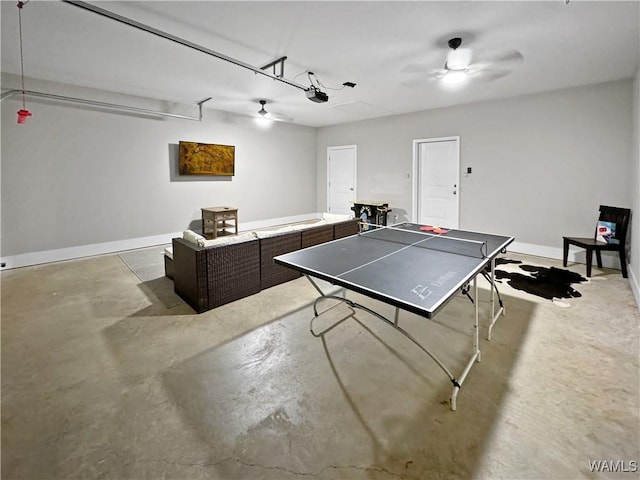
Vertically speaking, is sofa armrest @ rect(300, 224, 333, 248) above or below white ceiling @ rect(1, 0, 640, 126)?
below

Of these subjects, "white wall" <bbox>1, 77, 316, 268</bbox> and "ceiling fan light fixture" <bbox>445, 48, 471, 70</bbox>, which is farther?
"white wall" <bbox>1, 77, 316, 268</bbox>

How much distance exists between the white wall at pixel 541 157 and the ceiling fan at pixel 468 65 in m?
1.36

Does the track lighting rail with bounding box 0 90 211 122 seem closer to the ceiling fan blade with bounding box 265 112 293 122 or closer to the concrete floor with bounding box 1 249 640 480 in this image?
the ceiling fan blade with bounding box 265 112 293 122

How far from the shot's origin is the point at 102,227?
515cm

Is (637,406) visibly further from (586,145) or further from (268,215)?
(268,215)

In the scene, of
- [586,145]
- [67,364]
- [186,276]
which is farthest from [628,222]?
[67,364]

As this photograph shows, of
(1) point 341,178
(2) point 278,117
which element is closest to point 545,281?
(1) point 341,178

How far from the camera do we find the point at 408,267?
211cm

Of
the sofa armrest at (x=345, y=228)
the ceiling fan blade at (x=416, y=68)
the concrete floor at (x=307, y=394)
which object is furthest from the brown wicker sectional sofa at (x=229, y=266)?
the ceiling fan blade at (x=416, y=68)

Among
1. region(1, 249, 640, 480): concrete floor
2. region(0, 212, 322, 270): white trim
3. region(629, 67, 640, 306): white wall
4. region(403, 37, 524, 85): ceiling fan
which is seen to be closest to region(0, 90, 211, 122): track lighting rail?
region(0, 212, 322, 270): white trim

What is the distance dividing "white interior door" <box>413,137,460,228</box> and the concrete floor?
3.24 m

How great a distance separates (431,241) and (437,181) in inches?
149

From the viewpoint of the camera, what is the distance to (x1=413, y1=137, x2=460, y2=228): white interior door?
5.92m

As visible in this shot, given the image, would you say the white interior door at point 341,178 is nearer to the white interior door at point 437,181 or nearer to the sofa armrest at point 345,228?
the white interior door at point 437,181
